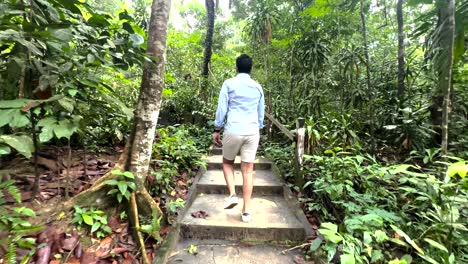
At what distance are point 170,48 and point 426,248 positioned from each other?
8642 millimetres

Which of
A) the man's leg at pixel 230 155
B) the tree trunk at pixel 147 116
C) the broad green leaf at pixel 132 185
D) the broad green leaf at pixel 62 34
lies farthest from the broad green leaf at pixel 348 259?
the broad green leaf at pixel 62 34

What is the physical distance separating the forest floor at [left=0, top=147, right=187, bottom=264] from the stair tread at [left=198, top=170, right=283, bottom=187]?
131 centimetres

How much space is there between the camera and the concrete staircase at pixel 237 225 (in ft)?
7.99

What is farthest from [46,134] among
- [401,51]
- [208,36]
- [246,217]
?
[208,36]

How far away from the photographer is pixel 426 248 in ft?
6.46

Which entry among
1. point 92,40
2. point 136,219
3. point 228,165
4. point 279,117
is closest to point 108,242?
point 136,219

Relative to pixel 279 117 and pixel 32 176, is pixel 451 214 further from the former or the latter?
pixel 279 117

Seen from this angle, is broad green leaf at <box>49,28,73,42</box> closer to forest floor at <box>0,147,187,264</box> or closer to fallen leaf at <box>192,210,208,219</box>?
forest floor at <box>0,147,187,264</box>

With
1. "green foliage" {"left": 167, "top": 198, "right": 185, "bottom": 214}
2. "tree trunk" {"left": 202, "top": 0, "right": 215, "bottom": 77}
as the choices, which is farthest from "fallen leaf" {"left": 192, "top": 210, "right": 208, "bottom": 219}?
"tree trunk" {"left": 202, "top": 0, "right": 215, "bottom": 77}

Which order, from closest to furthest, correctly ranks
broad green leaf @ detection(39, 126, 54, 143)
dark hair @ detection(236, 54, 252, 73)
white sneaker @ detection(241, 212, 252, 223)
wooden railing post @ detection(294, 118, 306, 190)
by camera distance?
broad green leaf @ detection(39, 126, 54, 143) → white sneaker @ detection(241, 212, 252, 223) → dark hair @ detection(236, 54, 252, 73) → wooden railing post @ detection(294, 118, 306, 190)

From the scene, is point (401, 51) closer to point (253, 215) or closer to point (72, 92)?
point (253, 215)

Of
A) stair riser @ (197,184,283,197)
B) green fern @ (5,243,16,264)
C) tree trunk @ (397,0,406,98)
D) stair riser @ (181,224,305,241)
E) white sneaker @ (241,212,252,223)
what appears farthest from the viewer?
tree trunk @ (397,0,406,98)

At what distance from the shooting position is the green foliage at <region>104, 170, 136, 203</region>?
232 cm

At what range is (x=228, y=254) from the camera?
241cm
